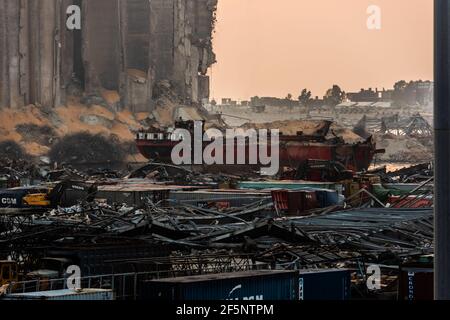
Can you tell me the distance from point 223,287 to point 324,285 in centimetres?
302

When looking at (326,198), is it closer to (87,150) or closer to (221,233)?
(221,233)

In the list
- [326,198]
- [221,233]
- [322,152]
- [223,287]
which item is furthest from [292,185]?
[223,287]

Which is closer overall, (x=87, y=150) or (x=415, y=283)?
(x=415, y=283)

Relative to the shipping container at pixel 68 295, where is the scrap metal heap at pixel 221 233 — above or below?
below

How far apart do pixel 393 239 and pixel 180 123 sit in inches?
1620

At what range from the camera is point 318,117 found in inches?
3484

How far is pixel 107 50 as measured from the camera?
8212 centimetres

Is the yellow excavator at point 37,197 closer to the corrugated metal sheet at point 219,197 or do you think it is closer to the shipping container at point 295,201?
the corrugated metal sheet at point 219,197

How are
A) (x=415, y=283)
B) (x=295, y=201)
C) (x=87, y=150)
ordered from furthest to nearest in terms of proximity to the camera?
(x=87, y=150)
(x=295, y=201)
(x=415, y=283)

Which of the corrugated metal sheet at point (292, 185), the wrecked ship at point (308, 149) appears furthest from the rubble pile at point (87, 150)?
the corrugated metal sheet at point (292, 185)

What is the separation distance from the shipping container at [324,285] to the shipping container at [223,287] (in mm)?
730

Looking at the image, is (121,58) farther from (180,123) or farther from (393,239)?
(393,239)

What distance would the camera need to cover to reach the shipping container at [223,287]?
11016 millimetres
